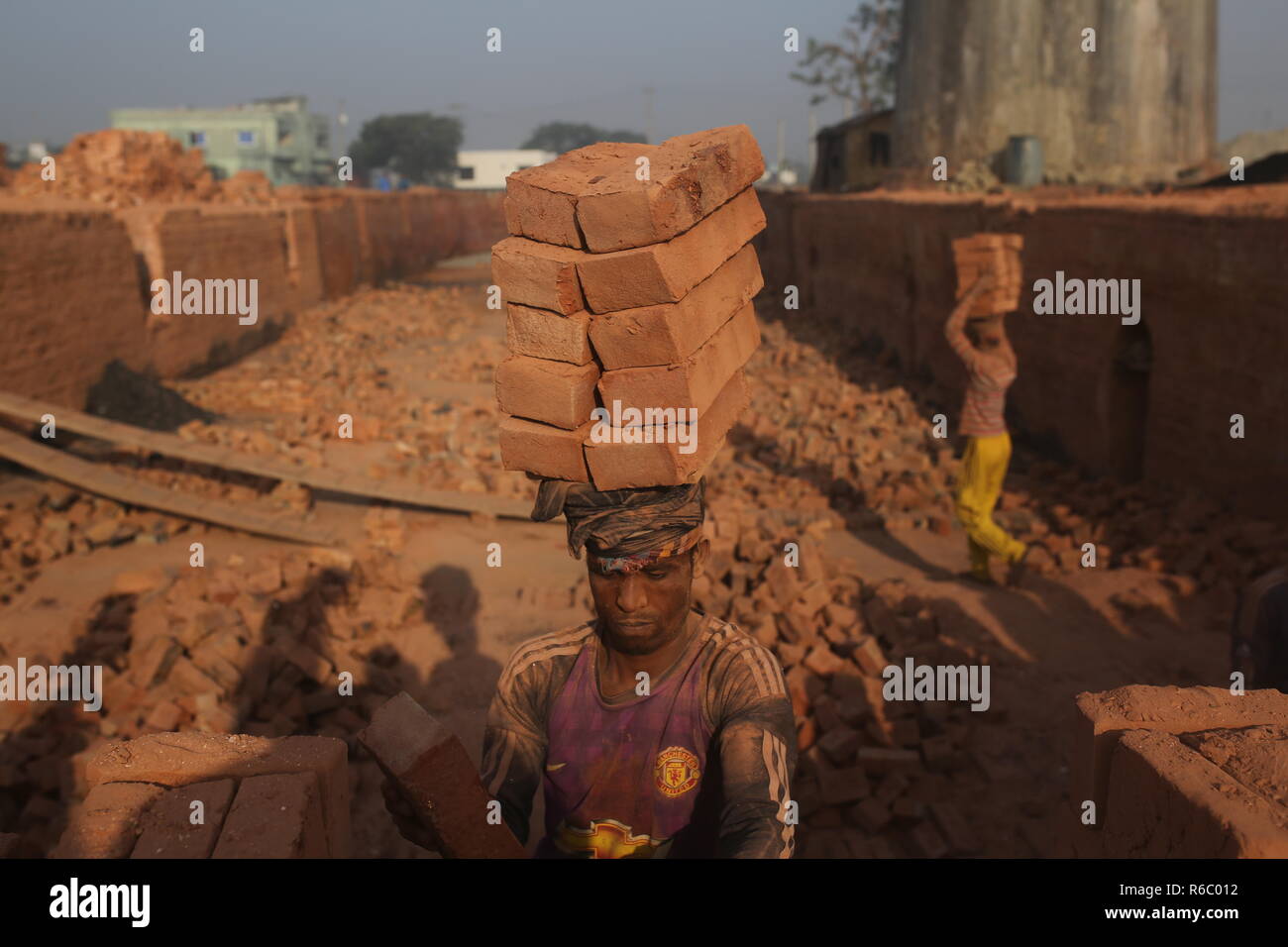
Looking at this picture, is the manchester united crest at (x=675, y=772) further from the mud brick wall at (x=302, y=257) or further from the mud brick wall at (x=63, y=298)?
the mud brick wall at (x=302, y=257)

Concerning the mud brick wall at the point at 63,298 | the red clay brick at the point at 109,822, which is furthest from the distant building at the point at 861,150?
the red clay brick at the point at 109,822

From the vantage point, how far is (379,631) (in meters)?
6.65

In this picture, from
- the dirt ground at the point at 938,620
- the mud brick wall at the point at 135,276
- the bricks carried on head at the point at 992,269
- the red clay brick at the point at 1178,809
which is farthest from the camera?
the mud brick wall at the point at 135,276

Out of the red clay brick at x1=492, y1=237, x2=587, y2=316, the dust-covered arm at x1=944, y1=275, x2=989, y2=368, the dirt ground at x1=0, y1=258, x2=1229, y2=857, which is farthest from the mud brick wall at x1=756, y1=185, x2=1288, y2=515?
the red clay brick at x1=492, y1=237, x2=587, y2=316

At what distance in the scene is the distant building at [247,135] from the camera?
5669cm

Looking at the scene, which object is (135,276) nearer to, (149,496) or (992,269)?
(149,496)

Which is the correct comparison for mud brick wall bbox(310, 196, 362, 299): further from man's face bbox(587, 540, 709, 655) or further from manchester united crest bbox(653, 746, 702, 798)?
manchester united crest bbox(653, 746, 702, 798)

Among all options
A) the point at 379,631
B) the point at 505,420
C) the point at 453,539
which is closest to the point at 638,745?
the point at 505,420

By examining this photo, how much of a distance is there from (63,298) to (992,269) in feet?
30.2

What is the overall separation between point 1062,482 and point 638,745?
754 cm

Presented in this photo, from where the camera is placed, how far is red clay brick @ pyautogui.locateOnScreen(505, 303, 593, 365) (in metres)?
2.45

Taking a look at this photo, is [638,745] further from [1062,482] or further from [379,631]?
[1062,482]

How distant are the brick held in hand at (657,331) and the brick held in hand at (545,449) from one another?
0.65 ft

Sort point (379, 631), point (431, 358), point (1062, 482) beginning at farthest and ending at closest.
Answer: point (431, 358) → point (1062, 482) → point (379, 631)
